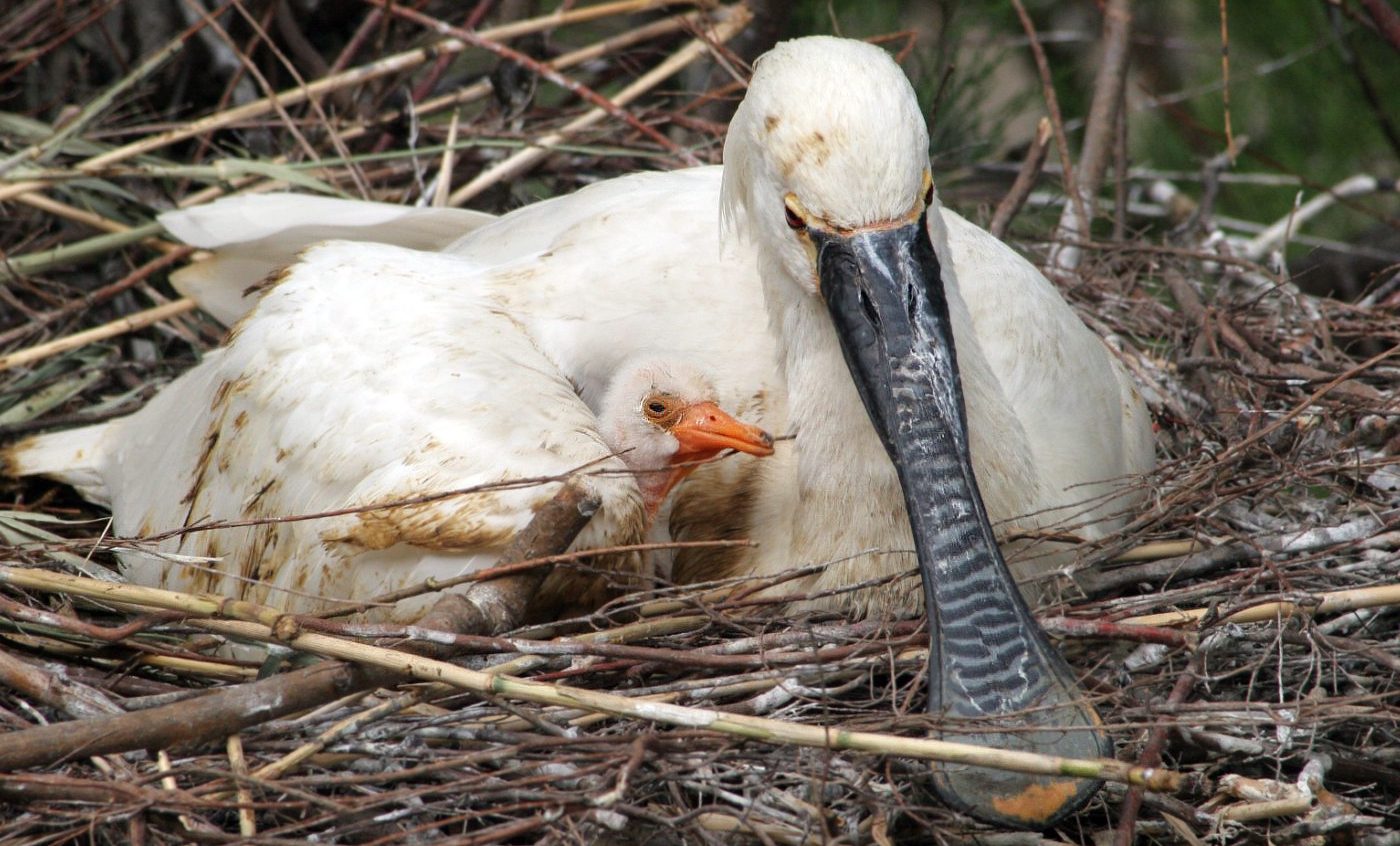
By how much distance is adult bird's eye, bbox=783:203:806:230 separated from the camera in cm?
255

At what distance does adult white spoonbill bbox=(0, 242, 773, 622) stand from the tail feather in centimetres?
35

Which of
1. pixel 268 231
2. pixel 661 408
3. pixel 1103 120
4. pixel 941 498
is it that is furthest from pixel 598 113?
pixel 941 498

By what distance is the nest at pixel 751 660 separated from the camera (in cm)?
214

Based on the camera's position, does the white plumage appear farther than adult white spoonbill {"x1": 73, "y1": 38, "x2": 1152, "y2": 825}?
Yes

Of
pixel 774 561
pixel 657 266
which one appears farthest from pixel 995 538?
pixel 657 266

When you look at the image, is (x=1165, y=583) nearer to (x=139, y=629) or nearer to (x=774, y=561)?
(x=774, y=561)

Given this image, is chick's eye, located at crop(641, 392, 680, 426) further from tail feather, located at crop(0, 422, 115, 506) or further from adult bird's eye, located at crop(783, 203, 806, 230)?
tail feather, located at crop(0, 422, 115, 506)

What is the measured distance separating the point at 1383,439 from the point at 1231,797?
4.00 ft

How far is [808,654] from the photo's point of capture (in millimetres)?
2389

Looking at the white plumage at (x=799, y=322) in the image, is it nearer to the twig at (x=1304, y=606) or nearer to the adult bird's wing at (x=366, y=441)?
the adult bird's wing at (x=366, y=441)

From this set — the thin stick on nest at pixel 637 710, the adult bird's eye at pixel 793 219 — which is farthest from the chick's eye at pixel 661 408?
the thin stick on nest at pixel 637 710

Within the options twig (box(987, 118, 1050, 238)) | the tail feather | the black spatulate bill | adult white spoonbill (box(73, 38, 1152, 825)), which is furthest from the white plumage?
the tail feather

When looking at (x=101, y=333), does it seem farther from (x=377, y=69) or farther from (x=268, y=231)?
(x=377, y=69)

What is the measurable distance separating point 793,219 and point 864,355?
31 cm
